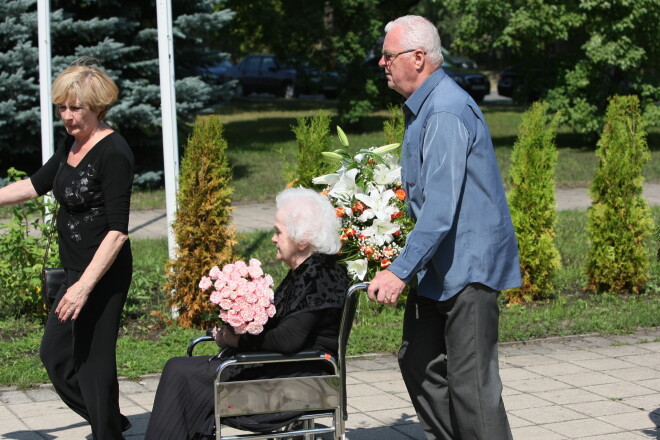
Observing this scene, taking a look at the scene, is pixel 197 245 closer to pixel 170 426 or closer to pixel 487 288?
pixel 170 426

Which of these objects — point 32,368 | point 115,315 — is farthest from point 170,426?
point 32,368

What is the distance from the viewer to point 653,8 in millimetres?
18844

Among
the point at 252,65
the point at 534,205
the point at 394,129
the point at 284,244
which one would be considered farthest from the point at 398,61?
the point at 252,65

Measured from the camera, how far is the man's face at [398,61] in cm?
376

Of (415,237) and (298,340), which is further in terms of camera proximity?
(298,340)

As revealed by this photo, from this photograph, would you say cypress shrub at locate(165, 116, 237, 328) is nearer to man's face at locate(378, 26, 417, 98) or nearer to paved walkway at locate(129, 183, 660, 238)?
man's face at locate(378, 26, 417, 98)

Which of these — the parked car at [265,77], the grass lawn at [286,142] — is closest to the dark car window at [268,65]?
the parked car at [265,77]

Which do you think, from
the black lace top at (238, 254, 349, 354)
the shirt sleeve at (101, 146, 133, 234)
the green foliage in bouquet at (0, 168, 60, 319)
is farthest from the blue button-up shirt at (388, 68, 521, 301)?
the green foliage in bouquet at (0, 168, 60, 319)

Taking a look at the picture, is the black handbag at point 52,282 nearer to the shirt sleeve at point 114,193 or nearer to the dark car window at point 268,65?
the shirt sleeve at point 114,193

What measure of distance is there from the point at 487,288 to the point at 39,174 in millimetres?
2099

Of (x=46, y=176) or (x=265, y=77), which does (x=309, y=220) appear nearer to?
(x=46, y=176)

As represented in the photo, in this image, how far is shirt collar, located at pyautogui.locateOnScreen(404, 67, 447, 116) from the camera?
3.81 metres

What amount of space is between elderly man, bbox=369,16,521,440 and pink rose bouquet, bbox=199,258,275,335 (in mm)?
432

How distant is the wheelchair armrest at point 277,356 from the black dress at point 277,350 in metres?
0.03
